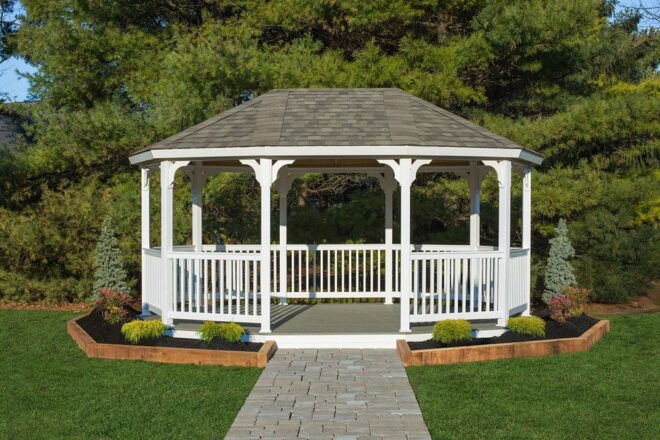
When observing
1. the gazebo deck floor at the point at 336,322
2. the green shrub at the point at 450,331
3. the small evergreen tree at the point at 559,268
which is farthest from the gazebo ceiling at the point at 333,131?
the small evergreen tree at the point at 559,268

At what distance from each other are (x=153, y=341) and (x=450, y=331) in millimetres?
3942

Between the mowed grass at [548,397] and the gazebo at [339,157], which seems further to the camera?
the gazebo at [339,157]

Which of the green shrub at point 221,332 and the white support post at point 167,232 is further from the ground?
the white support post at point 167,232

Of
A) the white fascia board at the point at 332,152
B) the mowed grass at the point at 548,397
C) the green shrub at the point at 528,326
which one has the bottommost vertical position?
the mowed grass at the point at 548,397

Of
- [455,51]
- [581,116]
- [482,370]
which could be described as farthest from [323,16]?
[482,370]

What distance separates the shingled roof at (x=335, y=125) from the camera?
10.5 m

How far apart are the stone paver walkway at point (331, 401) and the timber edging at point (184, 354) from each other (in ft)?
0.64

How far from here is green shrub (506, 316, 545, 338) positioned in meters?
10.5

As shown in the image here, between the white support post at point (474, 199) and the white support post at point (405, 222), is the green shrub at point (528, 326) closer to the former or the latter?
the white support post at point (405, 222)

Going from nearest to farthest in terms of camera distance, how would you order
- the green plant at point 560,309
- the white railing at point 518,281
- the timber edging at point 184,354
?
the timber edging at point 184,354
the white railing at point 518,281
the green plant at point 560,309

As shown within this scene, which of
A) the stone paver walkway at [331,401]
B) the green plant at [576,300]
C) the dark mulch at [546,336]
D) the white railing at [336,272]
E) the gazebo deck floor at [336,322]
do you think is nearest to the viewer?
the stone paver walkway at [331,401]

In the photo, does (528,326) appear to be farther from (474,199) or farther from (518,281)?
(474,199)

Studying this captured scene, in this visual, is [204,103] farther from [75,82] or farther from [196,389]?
[196,389]

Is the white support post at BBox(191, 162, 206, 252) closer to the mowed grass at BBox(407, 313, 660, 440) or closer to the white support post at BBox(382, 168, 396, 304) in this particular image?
the white support post at BBox(382, 168, 396, 304)
